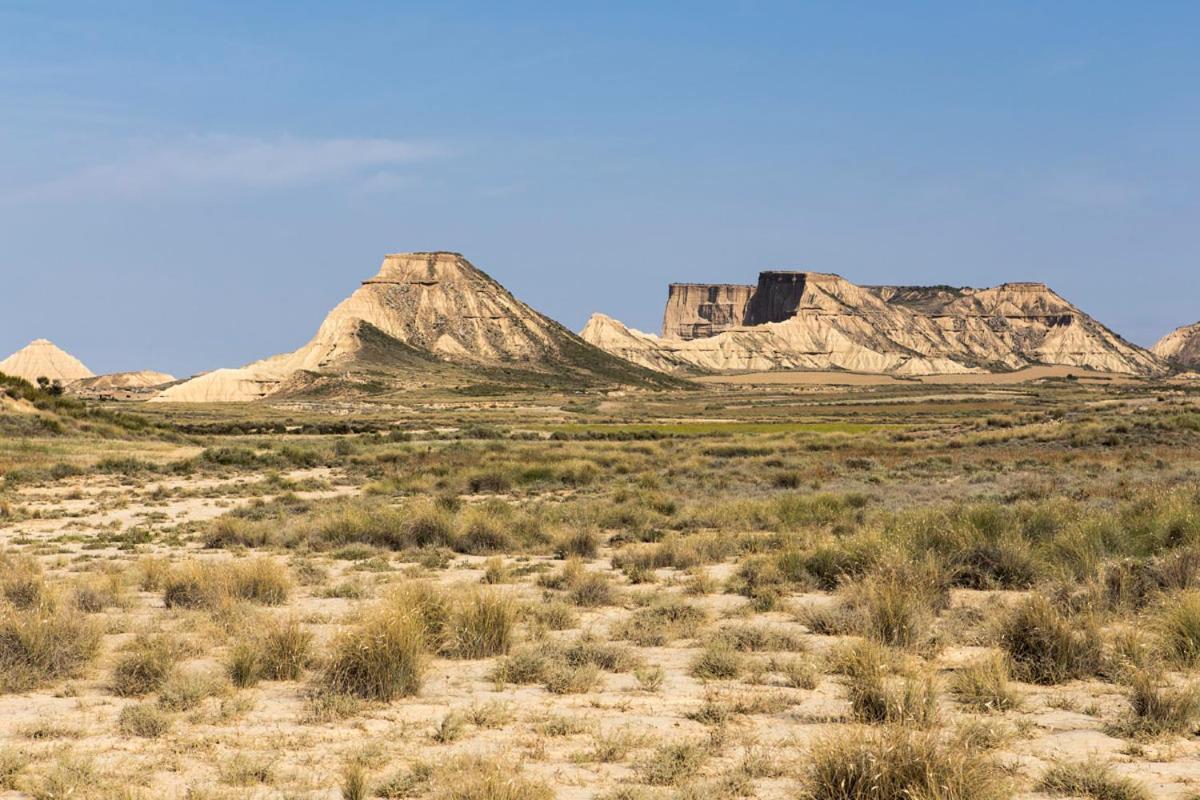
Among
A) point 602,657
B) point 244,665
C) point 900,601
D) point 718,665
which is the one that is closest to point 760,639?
point 718,665

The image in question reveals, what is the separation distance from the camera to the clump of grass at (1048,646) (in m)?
9.30

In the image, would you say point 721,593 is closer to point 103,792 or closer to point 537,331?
point 103,792

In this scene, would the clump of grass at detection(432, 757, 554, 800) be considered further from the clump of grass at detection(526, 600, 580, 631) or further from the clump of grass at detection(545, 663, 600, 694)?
the clump of grass at detection(526, 600, 580, 631)

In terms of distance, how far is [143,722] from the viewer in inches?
311

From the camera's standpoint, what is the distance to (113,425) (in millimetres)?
54156

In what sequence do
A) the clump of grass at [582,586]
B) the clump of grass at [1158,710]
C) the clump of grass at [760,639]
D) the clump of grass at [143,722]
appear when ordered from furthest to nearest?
the clump of grass at [582,586]
the clump of grass at [760,639]
the clump of grass at [143,722]
the clump of grass at [1158,710]

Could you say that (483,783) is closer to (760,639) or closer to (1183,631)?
(760,639)

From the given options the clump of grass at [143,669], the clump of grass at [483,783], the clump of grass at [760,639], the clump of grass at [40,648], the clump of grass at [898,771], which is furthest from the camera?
the clump of grass at [760,639]

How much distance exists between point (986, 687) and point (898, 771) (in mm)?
2960

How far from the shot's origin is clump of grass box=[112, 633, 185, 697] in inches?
356

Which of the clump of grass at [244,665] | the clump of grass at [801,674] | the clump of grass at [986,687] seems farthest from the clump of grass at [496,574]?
the clump of grass at [986,687]

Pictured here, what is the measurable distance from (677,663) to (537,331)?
609 ft

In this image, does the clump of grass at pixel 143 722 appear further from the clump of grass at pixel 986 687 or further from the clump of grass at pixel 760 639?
the clump of grass at pixel 986 687

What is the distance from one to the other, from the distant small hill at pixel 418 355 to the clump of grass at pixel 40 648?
132 m
